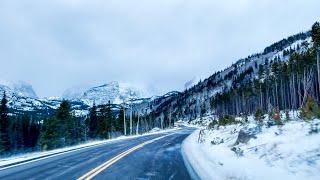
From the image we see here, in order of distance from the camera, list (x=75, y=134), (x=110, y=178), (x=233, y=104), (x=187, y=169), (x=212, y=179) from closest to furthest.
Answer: (x=212, y=179) → (x=110, y=178) → (x=187, y=169) → (x=75, y=134) → (x=233, y=104)

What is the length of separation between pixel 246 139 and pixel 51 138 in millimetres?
51414

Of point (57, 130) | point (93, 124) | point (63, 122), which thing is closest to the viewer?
point (57, 130)

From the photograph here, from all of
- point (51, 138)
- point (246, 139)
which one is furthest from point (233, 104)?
point (246, 139)

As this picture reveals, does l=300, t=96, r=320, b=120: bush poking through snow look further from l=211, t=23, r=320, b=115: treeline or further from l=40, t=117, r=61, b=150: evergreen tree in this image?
l=40, t=117, r=61, b=150: evergreen tree

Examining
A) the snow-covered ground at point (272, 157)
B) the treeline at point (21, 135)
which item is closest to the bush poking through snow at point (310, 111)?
the snow-covered ground at point (272, 157)

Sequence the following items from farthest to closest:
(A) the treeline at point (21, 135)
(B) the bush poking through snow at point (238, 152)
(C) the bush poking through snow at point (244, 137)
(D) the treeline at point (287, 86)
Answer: (A) the treeline at point (21, 135)
(D) the treeline at point (287, 86)
(C) the bush poking through snow at point (244, 137)
(B) the bush poking through snow at point (238, 152)

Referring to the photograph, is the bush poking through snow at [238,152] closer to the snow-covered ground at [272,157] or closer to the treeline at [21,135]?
the snow-covered ground at [272,157]

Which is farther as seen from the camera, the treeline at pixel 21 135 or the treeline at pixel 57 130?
the treeline at pixel 21 135

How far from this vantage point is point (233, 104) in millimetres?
149750

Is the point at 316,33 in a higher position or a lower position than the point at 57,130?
higher

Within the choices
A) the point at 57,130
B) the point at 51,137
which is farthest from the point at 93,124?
the point at 51,137

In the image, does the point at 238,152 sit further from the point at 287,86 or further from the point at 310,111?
the point at 287,86

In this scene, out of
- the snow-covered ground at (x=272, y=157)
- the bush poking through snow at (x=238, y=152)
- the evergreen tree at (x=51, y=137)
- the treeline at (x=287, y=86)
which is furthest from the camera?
the treeline at (x=287, y=86)

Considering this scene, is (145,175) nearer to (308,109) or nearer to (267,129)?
(267,129)
